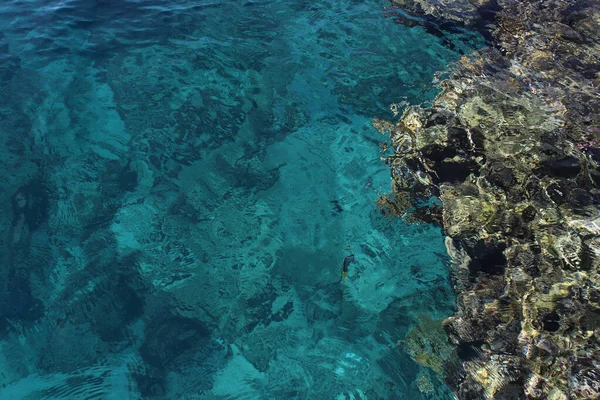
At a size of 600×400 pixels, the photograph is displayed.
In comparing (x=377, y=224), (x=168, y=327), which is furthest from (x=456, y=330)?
(x=168, y=327)

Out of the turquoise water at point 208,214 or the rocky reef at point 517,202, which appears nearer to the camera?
the rocky reef at point 517,202

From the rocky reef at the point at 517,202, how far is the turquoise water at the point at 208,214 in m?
0.53

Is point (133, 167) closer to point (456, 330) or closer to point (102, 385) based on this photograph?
point (102, 385)

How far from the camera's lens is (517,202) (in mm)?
5730

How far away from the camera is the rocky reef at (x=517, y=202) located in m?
4.39

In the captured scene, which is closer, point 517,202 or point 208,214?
point 517,202

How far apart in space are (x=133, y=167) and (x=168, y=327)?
135 inches

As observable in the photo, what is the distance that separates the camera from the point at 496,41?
32.0ft

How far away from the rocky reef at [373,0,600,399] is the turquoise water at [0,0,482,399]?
0.53 meters

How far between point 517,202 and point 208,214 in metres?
5.03

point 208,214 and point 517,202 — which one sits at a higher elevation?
point 517,202

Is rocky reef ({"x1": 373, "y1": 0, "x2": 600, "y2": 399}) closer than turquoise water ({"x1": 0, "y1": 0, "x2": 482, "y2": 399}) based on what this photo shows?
Yes

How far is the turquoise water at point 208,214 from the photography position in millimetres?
5527

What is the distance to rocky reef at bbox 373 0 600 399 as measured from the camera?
14.4 feet
